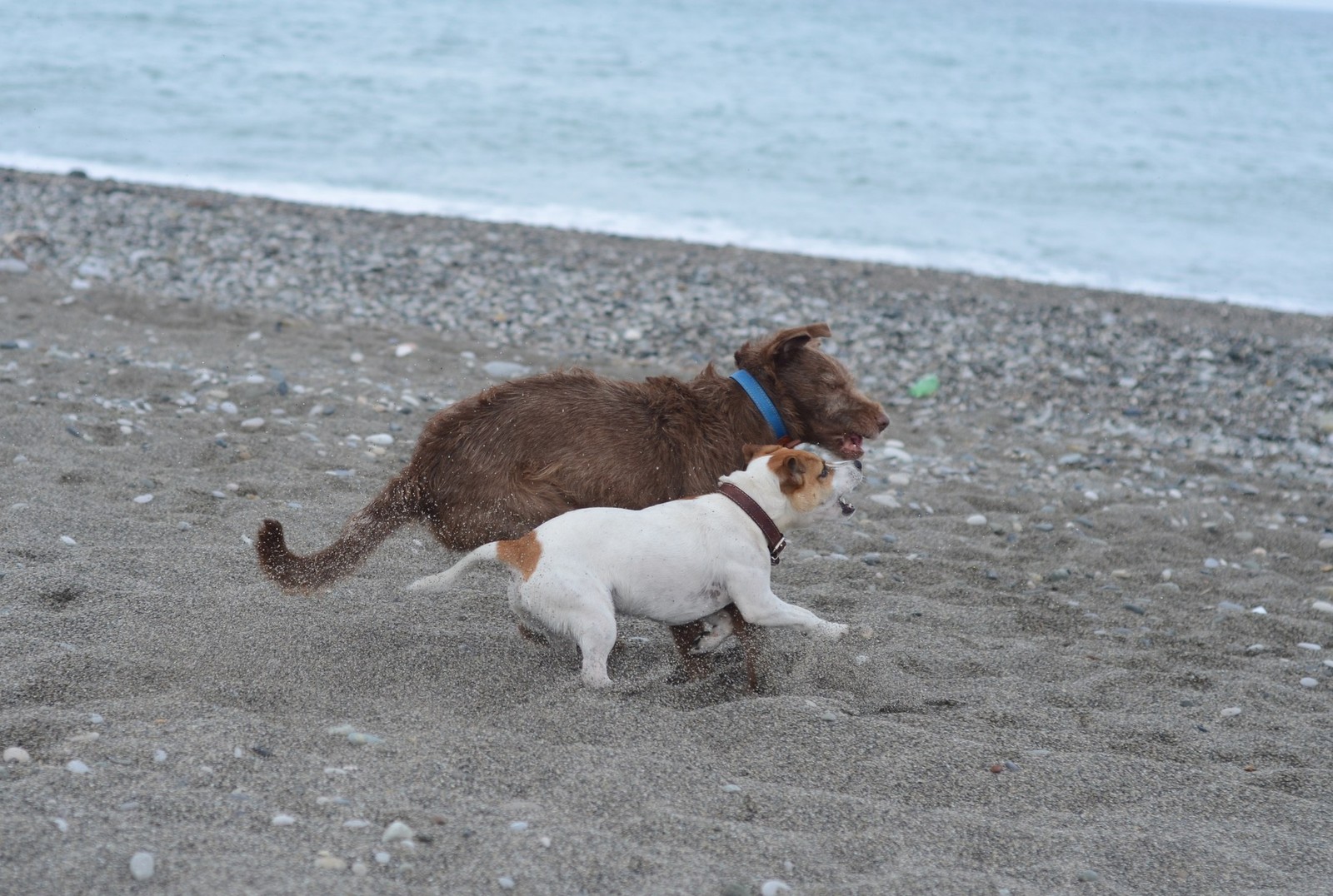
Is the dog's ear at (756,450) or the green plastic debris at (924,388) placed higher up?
the dog's ear at (756,450)

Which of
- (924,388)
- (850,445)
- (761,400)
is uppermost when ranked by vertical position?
(761,400)

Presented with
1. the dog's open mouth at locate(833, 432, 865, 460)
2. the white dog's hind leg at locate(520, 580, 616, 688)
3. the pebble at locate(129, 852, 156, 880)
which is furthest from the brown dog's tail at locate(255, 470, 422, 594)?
the dog's open mouth at locate(833, 432, 865, 460)

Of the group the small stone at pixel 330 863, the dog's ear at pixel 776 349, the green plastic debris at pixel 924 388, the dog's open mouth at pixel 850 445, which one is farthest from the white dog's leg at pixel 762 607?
the green plastic debris at pixel 924 388

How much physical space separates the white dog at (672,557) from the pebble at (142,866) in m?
1.63

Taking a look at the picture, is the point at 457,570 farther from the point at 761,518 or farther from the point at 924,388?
the point at 924,388

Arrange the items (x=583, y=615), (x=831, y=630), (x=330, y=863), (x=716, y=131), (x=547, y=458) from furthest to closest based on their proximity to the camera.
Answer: (x=716, y=131)
(x=547, y=458)
(x=831, y=630)
(x=583, y=615)
(x=330, y=863)

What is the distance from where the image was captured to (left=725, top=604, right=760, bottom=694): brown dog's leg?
14.4ft

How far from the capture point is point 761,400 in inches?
213

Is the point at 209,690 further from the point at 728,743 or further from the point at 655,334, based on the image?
the point at 655,334

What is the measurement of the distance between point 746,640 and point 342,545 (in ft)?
5.30

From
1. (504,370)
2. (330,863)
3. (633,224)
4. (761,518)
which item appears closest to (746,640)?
(761,518)

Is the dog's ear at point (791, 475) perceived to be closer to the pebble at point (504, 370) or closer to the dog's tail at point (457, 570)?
the dog's tail at point (457, 570)

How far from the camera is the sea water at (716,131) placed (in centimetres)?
1753

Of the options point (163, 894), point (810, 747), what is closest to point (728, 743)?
point (810, 747)
